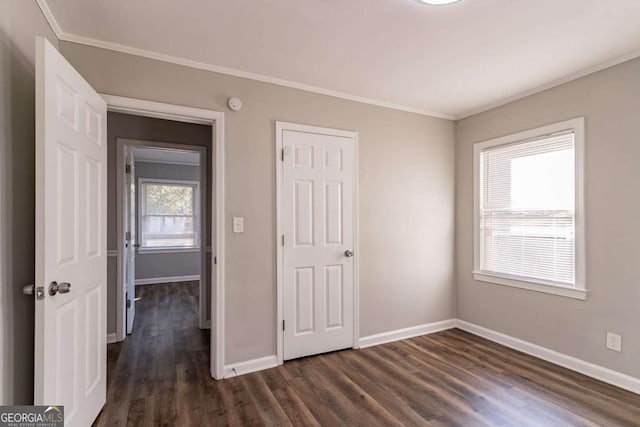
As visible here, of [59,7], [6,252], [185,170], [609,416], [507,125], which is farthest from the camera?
[185,170]

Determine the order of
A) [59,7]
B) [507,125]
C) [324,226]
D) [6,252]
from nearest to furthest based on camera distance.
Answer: [6,252]
[59,7]
[324,226]
[507,125]

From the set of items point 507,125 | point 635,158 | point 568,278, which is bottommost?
point 568,278

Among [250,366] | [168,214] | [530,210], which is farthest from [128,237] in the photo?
[530,210]

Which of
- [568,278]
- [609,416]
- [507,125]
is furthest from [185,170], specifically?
[609,416]

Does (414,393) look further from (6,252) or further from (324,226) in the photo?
(6,252)

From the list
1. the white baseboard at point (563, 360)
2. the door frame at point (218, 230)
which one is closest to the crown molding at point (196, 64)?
the door frame at point (218, 230)

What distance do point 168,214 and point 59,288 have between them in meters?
5.60

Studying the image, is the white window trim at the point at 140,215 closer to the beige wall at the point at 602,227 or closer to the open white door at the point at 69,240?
the open white door at the point at 69,240

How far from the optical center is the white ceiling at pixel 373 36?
1810 millimetres

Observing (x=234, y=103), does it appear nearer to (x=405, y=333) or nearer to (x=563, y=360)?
(x=405, y=333)

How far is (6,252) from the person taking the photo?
4.71ft

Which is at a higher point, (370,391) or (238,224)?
(238,224)

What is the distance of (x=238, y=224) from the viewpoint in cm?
261

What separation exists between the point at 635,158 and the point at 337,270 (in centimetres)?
248
